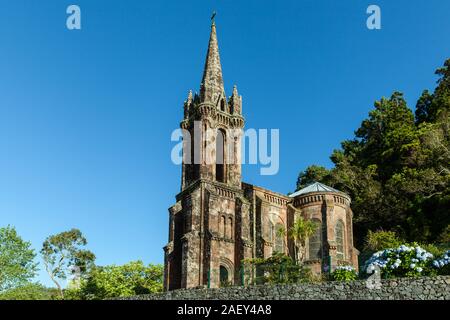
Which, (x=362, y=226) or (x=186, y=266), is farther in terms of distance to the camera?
(x=362, y=226)

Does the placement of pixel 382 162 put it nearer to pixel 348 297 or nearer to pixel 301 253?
pixel 301 253

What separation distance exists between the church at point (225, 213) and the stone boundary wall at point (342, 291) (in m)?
15.3

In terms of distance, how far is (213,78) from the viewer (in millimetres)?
49312

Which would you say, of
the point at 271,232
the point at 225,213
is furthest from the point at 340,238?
the point at 225,213

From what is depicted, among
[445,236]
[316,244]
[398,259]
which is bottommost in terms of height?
[398,259]

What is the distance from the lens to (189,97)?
49.7 m

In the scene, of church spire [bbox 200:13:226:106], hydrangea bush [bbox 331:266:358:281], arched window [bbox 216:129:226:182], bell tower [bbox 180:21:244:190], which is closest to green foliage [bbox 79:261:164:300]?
bell tower [bbox 180:21:244:190]

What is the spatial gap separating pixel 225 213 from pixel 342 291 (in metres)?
22.5

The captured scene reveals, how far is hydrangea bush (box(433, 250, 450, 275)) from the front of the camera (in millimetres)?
21281

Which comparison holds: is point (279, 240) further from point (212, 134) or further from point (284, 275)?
point (284, 275)

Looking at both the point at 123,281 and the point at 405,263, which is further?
the point at 123,281
